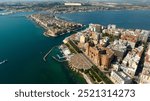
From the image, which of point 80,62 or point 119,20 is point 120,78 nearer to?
point 80,62

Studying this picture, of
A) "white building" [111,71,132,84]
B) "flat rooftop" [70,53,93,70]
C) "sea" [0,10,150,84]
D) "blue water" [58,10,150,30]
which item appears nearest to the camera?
"white building" [111,71,132,84]

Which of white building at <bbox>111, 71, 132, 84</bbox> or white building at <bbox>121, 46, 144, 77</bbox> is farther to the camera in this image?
white building at <bbox>121, 46, 144, 77</bbox>

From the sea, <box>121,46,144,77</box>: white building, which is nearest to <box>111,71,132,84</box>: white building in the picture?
<box>121,46,144,77</box>: white building

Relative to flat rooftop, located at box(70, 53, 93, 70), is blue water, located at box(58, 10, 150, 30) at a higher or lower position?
lower

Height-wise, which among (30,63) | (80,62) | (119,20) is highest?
(80,62)

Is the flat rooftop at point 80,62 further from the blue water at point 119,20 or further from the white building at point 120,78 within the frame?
the blue water at point 119,20

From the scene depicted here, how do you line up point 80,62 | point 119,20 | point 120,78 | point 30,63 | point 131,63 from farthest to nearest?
point 119,20 < point 30,63 < point 80,62 < point 131,63 < point 120,78

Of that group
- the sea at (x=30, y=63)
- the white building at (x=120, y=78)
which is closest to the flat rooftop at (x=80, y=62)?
the sea at (x=30, y=63)

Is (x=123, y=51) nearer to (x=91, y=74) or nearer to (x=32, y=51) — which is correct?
(x=91, y=74)

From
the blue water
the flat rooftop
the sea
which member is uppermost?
the flat rooftop

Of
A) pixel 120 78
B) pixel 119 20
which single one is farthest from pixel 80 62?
pixel 119 20

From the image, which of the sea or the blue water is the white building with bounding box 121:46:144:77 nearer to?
the sea

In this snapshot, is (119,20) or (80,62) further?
(119,20)

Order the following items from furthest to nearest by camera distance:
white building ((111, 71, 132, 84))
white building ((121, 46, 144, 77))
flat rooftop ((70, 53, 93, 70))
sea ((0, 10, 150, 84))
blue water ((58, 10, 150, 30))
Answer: blue water ((58, 10, 150, 30)), flat rooftop ((70, 53, 93, 70)), white building ((121, 46, 144, 77)), sea ((0, 10, 150, 84)), white building ((111, 71, 132, 84))
